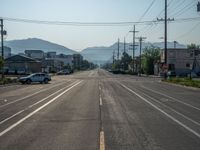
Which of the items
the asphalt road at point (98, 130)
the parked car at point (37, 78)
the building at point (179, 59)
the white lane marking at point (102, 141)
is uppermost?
the building at point (179, 59)

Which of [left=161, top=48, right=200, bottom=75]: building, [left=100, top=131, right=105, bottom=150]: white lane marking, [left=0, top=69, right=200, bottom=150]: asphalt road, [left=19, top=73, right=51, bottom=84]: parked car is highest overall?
[left=161, top=48, right=200, bottom=75]: building

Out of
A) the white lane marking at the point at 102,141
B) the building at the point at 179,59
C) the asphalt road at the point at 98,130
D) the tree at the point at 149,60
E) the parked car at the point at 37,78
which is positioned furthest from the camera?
the tree at the point at 149,60

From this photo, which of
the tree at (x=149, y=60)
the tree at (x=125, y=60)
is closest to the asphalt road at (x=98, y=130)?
the tree at (x=149, y=60)

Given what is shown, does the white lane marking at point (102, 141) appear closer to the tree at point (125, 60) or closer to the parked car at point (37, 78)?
the parked car at point (37, 78)

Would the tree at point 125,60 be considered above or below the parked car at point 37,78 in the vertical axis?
above

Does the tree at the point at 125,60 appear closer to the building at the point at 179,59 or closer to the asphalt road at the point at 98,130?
the building at the point at 179,59

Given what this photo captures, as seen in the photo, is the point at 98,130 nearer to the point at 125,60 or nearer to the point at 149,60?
the point at 149,60

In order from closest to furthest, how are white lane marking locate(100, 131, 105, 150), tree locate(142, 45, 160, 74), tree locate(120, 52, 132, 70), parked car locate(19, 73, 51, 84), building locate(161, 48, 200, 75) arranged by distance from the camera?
white lane marking locate(100, 131, 105, 150), parked car locate(19, 73, 51, 84), building locate(161, 48, 200, 75), tree locate(142, 45, 160, 74), tree locate(120, 52, 132, 70)

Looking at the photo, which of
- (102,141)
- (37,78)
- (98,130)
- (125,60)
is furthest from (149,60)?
(102,141)

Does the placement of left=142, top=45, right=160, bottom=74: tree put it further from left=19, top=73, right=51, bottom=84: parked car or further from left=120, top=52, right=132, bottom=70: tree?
left=19, top=73, right=51, bottom=84: parked car

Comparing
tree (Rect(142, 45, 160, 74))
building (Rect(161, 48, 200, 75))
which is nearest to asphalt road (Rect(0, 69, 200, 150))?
Answer: building (Rect(161, 48, 200, 75))

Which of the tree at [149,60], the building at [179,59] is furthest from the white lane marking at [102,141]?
the tree at [149,60]

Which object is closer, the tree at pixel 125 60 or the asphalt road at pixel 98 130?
the asphalt road at pixel 98 130

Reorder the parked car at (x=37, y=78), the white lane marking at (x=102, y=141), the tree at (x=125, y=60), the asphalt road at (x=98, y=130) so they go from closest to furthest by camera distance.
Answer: the white lane marking at (x=102, y=141)
the asphalt road at (x=98, y=130)
the parked car at (x=37, y=78)
the tree at (x=125, y=60)
